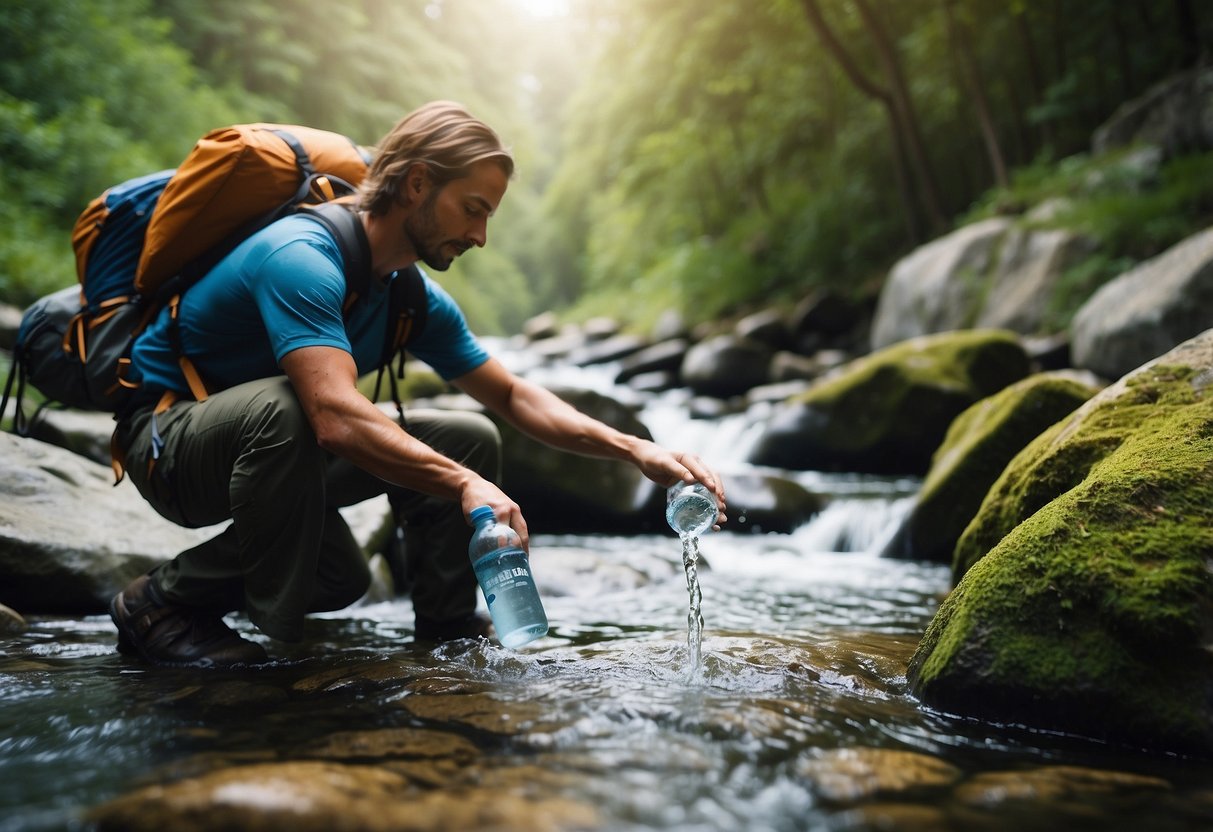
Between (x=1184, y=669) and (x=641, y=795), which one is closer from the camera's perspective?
(x=641, y=795)

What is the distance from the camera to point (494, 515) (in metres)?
2.10

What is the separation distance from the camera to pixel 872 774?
1.62 metres

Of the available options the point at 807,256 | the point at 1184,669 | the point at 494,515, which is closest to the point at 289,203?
the point at 494,515

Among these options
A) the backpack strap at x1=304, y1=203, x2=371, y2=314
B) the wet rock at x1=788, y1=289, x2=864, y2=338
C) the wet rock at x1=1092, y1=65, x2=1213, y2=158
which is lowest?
the backpack strap at x1=304, y1=203, x2=371, y2=314

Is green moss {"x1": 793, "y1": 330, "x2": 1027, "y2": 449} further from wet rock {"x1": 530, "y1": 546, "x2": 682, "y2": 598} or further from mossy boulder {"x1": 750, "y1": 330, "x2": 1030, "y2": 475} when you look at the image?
wet rock {"x1": 530, "y1": 546, "x2": 682, "y2": 598}

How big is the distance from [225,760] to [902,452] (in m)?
6.62

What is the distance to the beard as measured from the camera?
2.60m

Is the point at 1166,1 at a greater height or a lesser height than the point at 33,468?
greater

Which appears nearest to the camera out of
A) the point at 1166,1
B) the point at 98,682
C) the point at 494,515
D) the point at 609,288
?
the point at 494,515

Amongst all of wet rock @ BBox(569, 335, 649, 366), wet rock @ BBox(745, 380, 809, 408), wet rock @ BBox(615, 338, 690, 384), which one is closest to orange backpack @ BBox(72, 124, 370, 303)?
wet rock @ BBox(745, 380, 809, 408)

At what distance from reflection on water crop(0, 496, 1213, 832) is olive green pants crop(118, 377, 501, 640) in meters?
0.24

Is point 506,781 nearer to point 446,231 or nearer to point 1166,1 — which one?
point 446,231

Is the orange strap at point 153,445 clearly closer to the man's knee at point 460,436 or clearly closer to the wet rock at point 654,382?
the man's knee at point 460,436

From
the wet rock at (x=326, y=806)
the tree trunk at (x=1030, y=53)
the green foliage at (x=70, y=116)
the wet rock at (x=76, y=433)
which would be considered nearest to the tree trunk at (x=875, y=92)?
the tree trunk at (x=1030, y=53)
